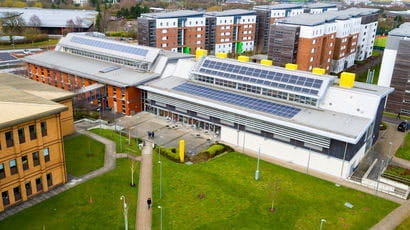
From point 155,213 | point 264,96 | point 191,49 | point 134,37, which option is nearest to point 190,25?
point 191,49

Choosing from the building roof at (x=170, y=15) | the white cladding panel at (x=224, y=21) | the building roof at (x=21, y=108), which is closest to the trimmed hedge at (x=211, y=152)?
the building roof at (x=21, y=108)

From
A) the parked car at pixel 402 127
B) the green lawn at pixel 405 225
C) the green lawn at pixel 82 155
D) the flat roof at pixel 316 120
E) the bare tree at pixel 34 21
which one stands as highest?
the bare tree at pixel 34 21

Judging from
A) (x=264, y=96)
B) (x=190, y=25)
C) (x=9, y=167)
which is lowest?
(x=9, y=167)

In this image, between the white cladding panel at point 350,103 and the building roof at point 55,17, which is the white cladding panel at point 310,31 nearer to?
the white cladding panel at point 350,103

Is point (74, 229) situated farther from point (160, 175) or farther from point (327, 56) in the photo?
point (327, 56)

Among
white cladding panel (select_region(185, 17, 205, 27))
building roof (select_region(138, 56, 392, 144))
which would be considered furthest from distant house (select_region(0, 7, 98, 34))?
building roof (select_region(138, 56, 392, 144))

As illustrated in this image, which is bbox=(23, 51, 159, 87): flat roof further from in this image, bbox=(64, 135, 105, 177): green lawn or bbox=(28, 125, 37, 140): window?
bbox=(28, 125, 37, 140): window

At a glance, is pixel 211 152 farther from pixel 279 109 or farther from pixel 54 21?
pixel 54 21
